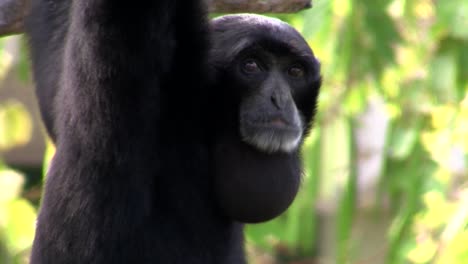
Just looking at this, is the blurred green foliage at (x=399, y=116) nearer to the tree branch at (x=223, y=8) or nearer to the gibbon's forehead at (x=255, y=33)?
the tree branch at (x=223, y=8)

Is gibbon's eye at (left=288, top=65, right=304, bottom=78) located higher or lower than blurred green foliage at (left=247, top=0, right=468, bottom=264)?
higher

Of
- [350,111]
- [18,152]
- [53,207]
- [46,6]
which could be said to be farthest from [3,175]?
[18,152]

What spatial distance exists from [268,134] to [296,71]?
35 centimetres

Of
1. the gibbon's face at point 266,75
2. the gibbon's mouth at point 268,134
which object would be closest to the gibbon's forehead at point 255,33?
the gibbon's face at point 266,75

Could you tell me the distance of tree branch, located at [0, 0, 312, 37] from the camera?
12.1 ft

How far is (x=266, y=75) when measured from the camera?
3.58 meters

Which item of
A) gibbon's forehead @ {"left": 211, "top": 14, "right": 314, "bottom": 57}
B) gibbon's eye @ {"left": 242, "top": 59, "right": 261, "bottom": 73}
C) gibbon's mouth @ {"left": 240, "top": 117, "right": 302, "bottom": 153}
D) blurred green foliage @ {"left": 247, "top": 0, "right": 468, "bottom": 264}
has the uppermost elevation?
gibbon's forehead @ {"left": 211, "top": 14, "right": 314, "bottom": 57}

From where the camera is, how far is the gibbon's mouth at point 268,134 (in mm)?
3439

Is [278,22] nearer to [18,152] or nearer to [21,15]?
[21,15]

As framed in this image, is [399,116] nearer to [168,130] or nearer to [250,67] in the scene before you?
[250,67]

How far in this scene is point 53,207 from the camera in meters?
3.24

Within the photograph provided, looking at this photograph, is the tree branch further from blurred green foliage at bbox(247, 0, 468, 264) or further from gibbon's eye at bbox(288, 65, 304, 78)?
gibbon's eye at bbox(288, 65, 304, 78)

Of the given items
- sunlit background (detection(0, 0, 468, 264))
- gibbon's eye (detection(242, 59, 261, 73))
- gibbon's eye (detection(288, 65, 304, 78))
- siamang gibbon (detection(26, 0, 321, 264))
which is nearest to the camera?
siamang gibbon (detection(26, 0, 321, 264))

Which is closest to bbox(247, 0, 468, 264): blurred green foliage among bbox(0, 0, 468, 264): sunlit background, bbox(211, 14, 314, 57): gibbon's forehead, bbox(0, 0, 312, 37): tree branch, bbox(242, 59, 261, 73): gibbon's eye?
bbox(0, 0, 468, 264): sunlit background
